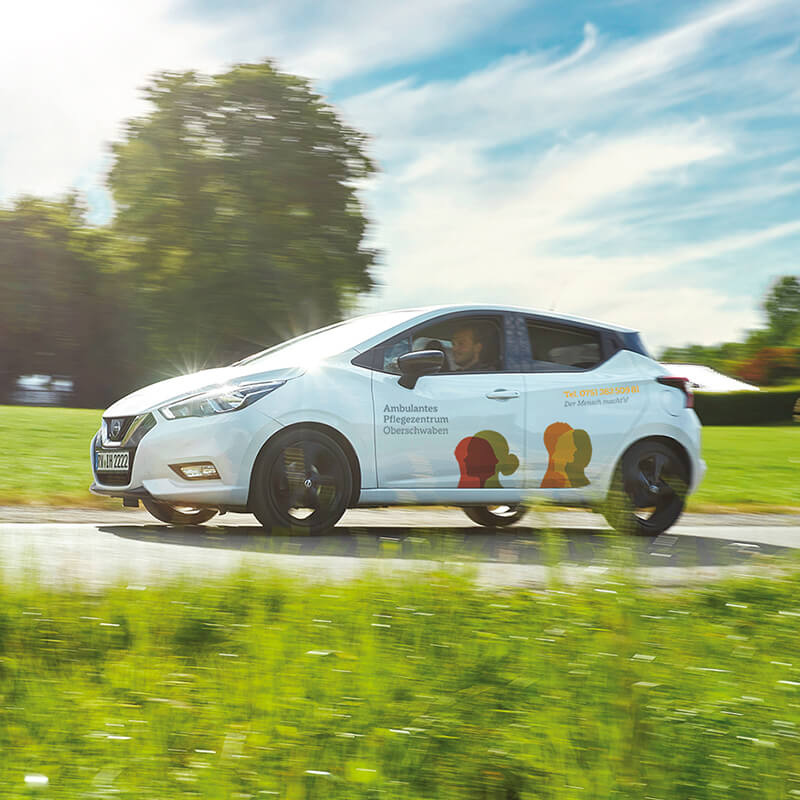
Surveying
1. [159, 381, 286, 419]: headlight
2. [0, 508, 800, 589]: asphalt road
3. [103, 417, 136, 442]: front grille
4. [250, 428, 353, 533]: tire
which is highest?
[159, 381, 286, 419]: headlight

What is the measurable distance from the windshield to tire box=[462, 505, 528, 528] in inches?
79.4

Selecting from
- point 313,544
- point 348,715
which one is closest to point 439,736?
point 348,715

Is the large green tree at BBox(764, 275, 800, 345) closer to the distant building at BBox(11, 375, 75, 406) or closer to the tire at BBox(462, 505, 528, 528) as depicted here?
the distant building at BBox(11, 375, 75, 406)

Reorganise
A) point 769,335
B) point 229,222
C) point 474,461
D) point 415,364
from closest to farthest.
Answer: point 415,364, point 474,461, point 229,222, point 769,335

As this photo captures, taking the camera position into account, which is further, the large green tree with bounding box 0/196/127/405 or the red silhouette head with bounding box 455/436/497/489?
the large green tree with bounding box 0/196/127/405

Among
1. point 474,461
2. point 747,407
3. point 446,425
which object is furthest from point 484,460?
point 747,407

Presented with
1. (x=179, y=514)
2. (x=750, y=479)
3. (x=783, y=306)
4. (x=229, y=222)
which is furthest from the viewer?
(x=783, y=306)

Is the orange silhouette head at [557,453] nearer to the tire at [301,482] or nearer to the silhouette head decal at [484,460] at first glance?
the silhouette head decal at [484,460]

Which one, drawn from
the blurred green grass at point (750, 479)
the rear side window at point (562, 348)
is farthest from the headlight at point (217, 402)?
the blurred green grass at point (750, 479)

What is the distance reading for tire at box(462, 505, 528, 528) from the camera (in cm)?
913

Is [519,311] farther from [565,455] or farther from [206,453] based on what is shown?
[206,453]

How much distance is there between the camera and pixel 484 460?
7641 mm

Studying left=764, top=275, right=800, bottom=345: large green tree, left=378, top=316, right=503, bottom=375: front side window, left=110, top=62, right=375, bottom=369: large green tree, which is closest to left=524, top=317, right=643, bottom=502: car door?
left=378, top=316, right=503, bottom=375: front side window

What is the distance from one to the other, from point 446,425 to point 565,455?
956mm
